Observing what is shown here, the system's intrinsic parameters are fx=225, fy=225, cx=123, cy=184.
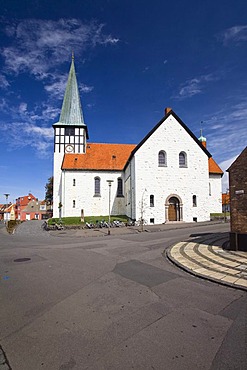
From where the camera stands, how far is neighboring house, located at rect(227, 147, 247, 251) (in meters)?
10.0

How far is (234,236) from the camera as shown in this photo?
1012 centimetres

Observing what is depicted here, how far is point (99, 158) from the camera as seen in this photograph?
36.6m

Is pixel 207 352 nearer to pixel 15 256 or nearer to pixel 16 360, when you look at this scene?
pixel 16 360

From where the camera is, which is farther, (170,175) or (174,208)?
(174,208)


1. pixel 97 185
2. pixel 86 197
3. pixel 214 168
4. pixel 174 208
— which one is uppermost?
pixel 214 168

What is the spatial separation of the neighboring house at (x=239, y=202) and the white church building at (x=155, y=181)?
12.6 meters

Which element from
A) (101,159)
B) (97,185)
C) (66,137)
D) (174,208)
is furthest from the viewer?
(66,137)

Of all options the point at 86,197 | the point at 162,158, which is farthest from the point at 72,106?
the point at 162,158

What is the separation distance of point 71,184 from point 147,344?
104 feet

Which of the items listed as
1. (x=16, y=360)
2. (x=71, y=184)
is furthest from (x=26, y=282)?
(x=71, y=184)

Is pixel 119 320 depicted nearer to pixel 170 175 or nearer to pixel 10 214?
pixel 170 175

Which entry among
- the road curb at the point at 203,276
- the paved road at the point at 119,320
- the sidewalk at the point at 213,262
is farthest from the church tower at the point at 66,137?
the paved road at the point at 119,320

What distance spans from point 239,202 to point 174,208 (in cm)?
1746

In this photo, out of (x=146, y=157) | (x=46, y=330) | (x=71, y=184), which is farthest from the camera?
(x=71, y=184)
